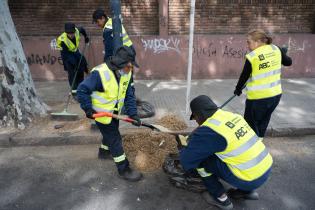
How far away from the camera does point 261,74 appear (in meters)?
3.62

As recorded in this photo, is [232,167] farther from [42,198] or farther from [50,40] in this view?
[50,40]

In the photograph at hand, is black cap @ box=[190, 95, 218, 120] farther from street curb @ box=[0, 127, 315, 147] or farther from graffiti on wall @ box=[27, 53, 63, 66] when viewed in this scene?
graffiti on wall @ box=[27, 53, 63, 66]

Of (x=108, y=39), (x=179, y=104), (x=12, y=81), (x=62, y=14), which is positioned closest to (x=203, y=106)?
(x=108, y=39)

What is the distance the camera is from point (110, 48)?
535 cm

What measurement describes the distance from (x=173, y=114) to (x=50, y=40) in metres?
4.02

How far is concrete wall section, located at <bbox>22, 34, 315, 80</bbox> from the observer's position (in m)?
7.48

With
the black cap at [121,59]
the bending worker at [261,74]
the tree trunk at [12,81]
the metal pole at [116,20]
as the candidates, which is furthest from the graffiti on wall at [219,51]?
the black cap at [121,59]

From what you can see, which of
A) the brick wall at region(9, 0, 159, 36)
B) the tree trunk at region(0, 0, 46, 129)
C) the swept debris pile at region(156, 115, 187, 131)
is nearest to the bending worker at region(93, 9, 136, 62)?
the swept debris pile at region(156, 115, 187, 131)

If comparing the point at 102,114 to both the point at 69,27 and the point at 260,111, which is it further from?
the point at 69,27

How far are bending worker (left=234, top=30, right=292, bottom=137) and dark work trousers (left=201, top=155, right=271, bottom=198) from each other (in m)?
1.14

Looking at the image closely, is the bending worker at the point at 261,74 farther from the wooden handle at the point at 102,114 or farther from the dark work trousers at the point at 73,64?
the dark work trousers at the point at 73,64

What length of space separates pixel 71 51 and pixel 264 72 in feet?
12.9

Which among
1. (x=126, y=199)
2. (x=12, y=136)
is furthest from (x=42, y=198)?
(x=12, y=136)

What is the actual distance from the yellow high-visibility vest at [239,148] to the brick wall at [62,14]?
5563 mm
